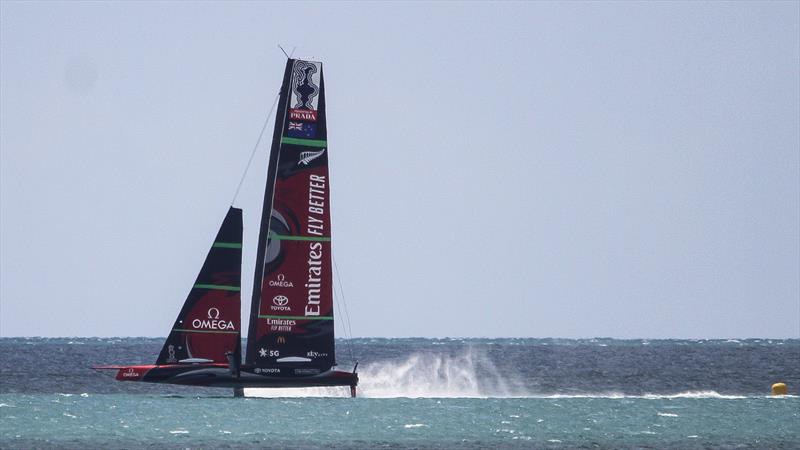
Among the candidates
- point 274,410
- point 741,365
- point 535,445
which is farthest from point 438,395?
point 741,365

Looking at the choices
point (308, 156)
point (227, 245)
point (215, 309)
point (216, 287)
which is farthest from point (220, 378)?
point (308, 156)

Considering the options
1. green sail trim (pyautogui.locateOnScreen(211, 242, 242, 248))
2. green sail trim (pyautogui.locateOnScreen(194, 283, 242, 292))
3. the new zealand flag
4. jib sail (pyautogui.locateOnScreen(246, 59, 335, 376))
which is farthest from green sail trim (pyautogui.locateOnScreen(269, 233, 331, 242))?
the new zealand flag

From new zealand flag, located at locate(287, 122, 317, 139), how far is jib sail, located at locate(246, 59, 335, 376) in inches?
1.3

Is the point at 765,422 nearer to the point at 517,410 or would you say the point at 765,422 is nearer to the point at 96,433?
the point at 517,410

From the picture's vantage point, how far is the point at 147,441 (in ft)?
131

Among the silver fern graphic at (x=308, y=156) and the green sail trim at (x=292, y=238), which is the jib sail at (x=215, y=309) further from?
the silver fern graphic at (x=308, y=156)

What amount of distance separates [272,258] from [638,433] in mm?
13081

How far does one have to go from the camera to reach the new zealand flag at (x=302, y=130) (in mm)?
49062

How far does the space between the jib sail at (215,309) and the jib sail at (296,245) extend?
2.88 feet

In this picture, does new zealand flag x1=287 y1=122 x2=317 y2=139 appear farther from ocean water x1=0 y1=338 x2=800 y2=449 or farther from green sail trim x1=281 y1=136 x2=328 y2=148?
ocean water x1=0 y1=338 x2=800 y2=449

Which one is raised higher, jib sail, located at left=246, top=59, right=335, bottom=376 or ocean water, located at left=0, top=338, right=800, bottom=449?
jib sail, located at left=246, top=59, right=335, bottom=376

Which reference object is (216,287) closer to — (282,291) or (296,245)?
(282,291)

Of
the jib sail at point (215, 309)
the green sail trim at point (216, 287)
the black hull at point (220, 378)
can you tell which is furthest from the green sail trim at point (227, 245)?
the black hull at point (220, 378)

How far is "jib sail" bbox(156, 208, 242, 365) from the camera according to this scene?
4988 cm
